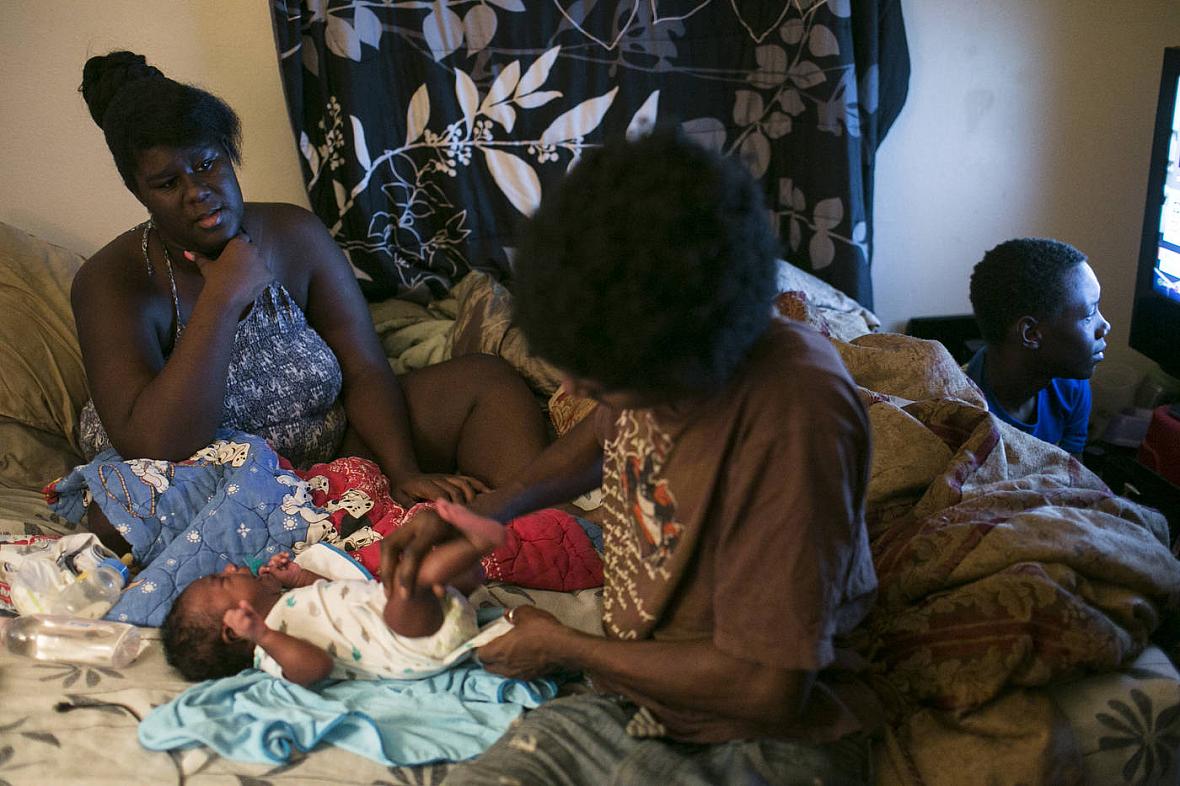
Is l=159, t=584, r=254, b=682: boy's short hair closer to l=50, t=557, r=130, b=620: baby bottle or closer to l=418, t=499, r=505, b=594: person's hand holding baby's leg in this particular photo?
l=50, t=557, r=130, b=620: baby bottle

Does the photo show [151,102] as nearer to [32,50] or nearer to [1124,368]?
[32,50]

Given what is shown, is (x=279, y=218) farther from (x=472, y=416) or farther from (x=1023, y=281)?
(x=1023, y=281)

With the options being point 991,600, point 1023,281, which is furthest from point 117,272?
point 1023,281

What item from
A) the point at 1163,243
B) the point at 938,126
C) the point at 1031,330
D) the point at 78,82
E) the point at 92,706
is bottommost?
the point at 92,706

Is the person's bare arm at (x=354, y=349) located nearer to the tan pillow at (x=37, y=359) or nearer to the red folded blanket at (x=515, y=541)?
the red folded blanket at (x=515, y=541)

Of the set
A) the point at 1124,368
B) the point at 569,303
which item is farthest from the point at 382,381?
the point at 1124,368

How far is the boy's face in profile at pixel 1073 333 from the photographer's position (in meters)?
2.16

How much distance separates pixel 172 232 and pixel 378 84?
838 millimetres

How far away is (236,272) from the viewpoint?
192 cm

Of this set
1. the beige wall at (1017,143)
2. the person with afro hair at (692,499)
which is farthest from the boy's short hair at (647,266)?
the beige wall at (1017,143)

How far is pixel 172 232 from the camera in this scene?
1933mm

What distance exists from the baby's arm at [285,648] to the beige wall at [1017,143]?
214cm

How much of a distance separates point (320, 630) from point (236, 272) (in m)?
0.78

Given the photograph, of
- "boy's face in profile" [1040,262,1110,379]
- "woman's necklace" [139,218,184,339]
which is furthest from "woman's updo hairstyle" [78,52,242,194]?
"boy's face in profile" [1040,262,1110,379]
